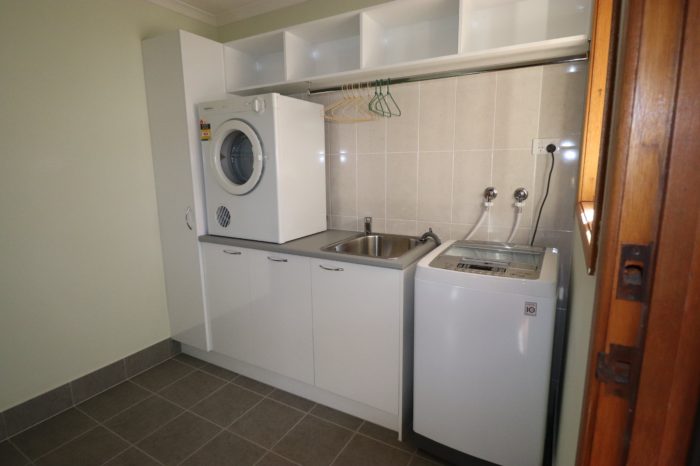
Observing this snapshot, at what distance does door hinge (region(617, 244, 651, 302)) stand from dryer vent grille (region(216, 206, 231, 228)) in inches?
82.7

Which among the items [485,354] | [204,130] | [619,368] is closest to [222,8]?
[204,130]

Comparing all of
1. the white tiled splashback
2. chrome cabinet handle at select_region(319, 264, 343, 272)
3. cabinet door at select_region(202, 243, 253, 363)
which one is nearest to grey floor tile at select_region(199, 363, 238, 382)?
cabinet door at select_region(202, 243, 253, 363)

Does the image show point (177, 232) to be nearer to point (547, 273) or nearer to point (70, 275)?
point (70, 275)

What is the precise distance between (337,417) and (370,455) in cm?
32

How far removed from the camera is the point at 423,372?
5.37 feet

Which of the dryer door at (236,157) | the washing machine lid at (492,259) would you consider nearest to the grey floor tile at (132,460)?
the dryer door at (236,157)

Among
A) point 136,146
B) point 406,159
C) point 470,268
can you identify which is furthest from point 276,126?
point 470,268

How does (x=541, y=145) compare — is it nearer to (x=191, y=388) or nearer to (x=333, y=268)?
(x=333, y=268)

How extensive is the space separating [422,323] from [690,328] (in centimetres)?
116

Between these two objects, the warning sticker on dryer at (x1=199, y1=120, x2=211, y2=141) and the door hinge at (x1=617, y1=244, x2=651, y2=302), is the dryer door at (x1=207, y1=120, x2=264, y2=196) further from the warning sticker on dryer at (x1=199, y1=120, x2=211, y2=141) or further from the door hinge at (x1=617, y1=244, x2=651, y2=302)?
the door hinge at (x1=617, y1=244, x2=651, y2=302)

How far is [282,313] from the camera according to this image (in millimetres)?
2084

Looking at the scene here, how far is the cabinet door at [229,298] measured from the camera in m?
2.21

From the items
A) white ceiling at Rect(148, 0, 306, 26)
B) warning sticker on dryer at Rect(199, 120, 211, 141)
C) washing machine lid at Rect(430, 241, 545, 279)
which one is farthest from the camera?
white ceiling at Rect(148, 0, 306, 26)

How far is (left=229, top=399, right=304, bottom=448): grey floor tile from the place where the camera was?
1857mm
